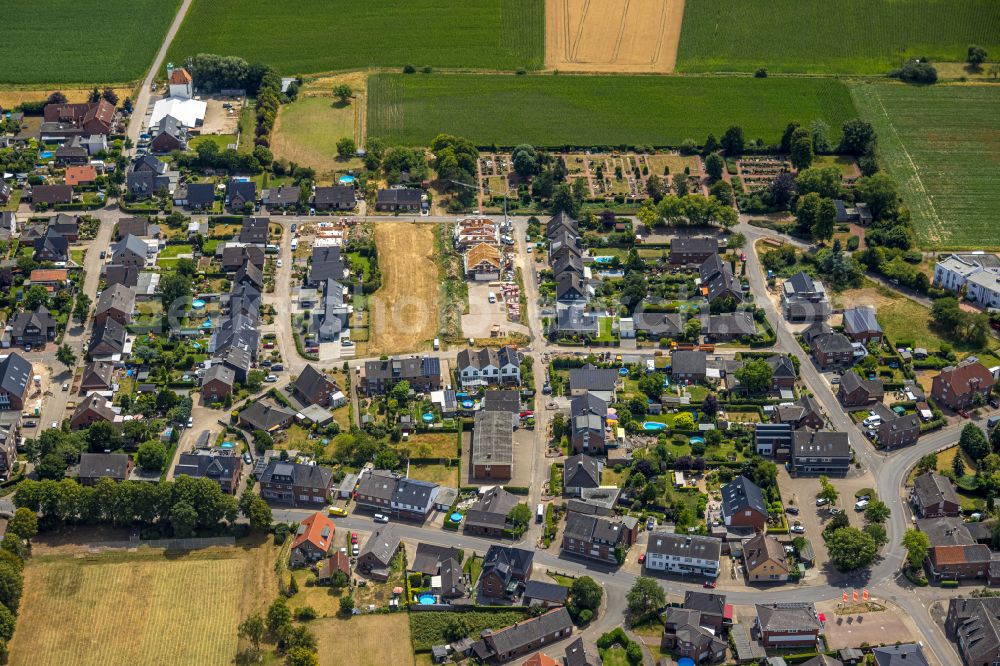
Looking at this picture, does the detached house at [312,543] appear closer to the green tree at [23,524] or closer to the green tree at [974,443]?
the green tree at [23,524]

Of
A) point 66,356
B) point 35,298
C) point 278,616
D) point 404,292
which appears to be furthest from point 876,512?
point 35,298

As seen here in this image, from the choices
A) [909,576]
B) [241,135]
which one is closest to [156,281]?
[241,135]

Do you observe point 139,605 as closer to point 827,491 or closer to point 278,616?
point 278,616

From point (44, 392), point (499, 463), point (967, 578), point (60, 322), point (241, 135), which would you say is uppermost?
point (241, 135)

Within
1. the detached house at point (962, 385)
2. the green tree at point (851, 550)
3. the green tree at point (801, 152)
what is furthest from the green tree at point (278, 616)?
the green tree at point (801, 152)

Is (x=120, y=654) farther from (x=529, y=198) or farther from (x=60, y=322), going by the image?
(x=529, y=198)

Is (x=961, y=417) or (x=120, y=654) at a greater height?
(x=961, y=417)

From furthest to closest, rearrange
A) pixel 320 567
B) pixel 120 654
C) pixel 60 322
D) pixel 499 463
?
pixel 60 322
pixel 499 463
pixel 320 567
pixel 120 654
